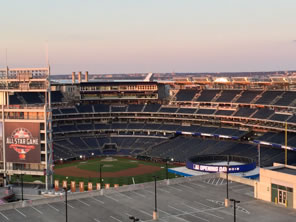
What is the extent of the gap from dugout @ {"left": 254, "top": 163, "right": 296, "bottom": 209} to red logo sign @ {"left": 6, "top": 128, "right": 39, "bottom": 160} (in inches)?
1699

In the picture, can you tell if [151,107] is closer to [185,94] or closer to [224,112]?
[185,94]

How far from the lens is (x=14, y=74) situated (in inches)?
3455

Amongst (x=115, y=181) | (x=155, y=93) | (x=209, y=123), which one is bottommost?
(x=115, y=181)

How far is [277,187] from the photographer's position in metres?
59.0

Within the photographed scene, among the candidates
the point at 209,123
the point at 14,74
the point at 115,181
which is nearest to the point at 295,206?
the point at 115,181

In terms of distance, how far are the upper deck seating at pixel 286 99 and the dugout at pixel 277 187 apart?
5832 centimetres

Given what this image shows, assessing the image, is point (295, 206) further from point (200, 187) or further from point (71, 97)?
point (71, 97)

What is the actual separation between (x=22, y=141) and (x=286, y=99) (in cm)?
7303

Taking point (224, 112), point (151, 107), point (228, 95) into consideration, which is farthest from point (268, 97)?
point (151, 107)

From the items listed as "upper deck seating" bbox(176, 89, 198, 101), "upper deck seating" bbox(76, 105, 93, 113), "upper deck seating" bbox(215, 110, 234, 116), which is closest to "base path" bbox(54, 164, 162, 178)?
"upper deck seating" bbox(215, 110, 234, 116)

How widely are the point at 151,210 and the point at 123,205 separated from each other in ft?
14.4

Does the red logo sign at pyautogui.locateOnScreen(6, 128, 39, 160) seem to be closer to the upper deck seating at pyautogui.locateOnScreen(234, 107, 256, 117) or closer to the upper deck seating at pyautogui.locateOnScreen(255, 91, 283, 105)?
the upper deck seating at pyautogui.locateOnScreen(234, 107, 256, 117)

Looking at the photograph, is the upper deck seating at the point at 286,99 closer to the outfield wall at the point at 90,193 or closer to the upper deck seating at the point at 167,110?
the upper deck seating at the point at 167,110

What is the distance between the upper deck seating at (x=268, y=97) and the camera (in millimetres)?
124613
